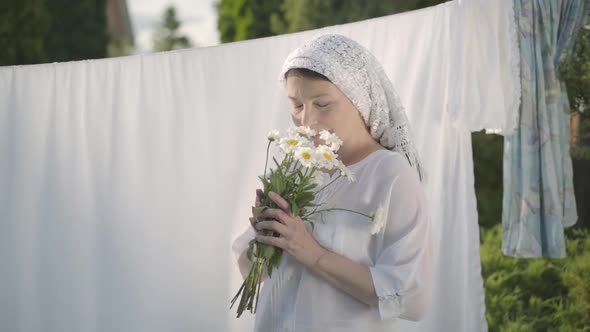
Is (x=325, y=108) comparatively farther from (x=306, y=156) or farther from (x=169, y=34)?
(x=169, y=34)

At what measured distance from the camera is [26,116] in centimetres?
293

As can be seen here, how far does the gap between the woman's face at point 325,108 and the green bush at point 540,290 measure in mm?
2106

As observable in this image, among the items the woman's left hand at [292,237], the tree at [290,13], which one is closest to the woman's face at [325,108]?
the woman's left hand at [292,237]

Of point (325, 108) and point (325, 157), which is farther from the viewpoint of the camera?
point (325, 108)

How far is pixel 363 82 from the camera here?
173cm

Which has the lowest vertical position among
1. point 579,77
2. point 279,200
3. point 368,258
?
point 368,258

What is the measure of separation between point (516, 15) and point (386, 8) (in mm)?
3907

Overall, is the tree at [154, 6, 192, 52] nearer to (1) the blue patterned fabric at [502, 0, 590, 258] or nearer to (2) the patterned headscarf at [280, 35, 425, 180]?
(1) the blue patterned fabric at [502, 0, 590, 258]

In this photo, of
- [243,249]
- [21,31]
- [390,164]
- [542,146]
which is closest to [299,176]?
[390,164]

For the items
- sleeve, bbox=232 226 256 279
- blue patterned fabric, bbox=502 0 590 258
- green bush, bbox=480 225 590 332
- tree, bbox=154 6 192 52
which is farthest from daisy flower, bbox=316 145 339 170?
tree, bbox=154 6 192 52

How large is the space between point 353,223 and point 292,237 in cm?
17

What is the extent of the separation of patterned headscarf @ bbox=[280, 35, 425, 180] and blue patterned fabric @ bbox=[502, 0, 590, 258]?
921 mm

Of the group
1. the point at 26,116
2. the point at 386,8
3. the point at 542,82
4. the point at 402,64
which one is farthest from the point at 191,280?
the point at 386,8

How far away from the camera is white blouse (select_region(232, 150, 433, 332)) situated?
1.60 m
